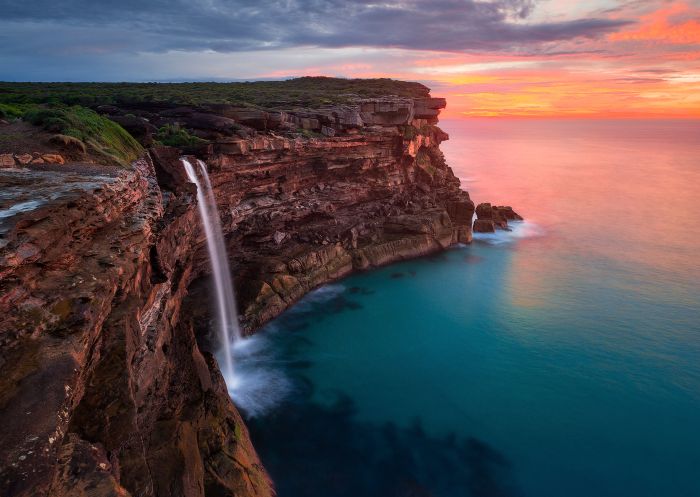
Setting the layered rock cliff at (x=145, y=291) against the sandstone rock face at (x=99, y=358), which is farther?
the layered rock cliff at (x=145, y=291)

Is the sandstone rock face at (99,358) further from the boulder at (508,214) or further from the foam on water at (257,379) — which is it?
the boulder at (508,214)

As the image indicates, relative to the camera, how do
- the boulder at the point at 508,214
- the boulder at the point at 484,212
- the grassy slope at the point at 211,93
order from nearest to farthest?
1. the grassy slope at the point at 211,93
2. the boulder at the point at 484,212
3. the boulder at the point at 508,214

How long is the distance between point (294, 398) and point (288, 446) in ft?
11.0

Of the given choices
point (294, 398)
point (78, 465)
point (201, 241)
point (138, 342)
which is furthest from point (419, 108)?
point (78, 465)

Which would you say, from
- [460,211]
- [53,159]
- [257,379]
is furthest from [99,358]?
[460,211]

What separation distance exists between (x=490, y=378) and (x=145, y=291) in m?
19.3

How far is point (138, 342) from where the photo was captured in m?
9.88

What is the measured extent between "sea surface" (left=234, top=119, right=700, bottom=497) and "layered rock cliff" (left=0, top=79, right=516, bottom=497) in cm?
337

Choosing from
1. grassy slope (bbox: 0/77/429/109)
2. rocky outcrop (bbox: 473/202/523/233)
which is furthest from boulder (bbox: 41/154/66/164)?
rocky outcrop (bbox: 473/202/523/233)

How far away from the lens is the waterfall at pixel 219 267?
23.8m

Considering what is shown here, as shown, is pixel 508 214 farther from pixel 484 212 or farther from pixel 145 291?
pixel 145 291

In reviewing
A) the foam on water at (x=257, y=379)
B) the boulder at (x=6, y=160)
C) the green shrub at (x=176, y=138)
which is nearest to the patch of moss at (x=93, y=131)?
the boulder at (x=6, y=160)

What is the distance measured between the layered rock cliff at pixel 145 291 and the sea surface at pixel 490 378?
3.37 meters

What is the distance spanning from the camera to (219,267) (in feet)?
92.1
